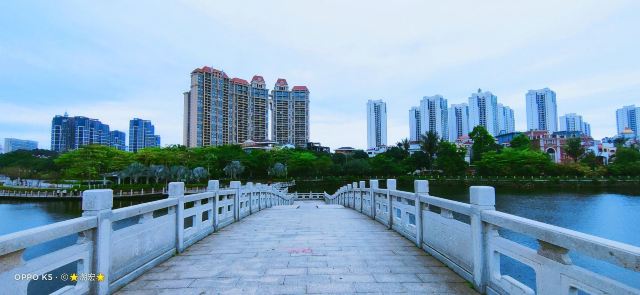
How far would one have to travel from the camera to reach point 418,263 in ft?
15.1

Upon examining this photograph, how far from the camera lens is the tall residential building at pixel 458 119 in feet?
372

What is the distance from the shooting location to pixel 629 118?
13375 cm

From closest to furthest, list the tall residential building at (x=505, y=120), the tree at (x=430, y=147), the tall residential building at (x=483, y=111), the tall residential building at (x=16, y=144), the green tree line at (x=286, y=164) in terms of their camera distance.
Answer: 1. the green tree line at (x=286, y=164)
2. the tree at (x=430, y=147)
3. the tall residential building at (x=483, y=111)
4. the tall residential building at (x=505, y=120)
5. the tall residential building at (x=16, y=144)

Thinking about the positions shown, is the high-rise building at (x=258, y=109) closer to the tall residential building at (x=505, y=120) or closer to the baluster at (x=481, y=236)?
the tall residential building at (x=505, y=120)

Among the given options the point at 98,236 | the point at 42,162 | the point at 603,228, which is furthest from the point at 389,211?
the point at 42,162

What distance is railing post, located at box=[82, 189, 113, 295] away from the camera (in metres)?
3.27

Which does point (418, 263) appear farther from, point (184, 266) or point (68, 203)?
point (68, 203)

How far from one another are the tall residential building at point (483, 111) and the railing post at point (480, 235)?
119 m

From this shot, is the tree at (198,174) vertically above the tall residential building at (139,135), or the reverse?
the tall residential building at (139,135)

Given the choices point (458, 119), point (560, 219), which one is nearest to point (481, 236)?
point (560, 219)

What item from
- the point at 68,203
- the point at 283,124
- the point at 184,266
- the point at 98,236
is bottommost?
the point at 68,203

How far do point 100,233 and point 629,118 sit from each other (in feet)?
577

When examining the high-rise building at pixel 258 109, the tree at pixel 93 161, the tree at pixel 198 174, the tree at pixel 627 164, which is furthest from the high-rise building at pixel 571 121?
the tree at pixel 93 161

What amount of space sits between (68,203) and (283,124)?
241 ft
